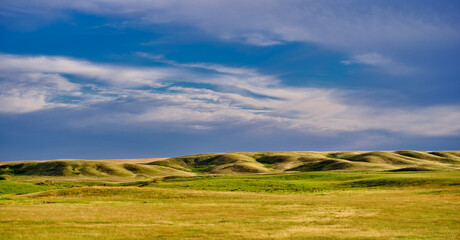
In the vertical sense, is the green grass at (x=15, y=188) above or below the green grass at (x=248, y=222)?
above

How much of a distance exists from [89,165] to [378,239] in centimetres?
15479

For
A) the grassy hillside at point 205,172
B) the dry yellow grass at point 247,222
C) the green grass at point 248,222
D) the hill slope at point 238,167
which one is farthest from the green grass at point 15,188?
the hill slope at point 238,167

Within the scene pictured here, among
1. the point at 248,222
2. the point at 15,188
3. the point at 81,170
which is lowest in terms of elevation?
the point at 248,222

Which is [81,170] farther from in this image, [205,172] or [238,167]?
→ [238,167]

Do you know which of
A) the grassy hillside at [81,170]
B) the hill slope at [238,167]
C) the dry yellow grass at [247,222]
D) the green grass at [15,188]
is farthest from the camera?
the grassy hillside at [81,170]

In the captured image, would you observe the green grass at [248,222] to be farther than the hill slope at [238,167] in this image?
No

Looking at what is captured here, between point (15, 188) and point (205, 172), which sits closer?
point (15, 188)

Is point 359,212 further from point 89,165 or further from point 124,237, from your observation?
point 89,165

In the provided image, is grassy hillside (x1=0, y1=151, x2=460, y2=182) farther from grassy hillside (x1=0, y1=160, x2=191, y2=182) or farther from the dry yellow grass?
the dry yellow grass

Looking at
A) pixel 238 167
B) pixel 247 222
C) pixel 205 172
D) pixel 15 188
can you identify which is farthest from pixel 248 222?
pixel 205 172

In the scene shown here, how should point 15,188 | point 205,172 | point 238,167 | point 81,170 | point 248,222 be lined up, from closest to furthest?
point 248,222 < point 15,188 < point 81,170 < point 238,167 < point 205,172

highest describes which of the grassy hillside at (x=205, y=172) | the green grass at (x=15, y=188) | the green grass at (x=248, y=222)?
the grassy hillside at (x=205, y=172)

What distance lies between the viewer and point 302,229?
95.5 ft

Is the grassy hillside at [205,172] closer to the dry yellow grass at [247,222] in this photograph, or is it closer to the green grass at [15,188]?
the green grass at [15,188]
